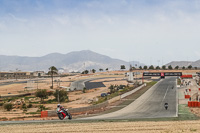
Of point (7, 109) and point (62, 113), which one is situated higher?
point (62, 113)

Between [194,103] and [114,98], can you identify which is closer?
[194,103]

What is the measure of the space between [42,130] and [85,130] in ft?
11.9

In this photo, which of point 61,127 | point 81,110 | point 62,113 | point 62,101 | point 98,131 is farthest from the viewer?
point 62,101

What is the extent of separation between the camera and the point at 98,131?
741 inches

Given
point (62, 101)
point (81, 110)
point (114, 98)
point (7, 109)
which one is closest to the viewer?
→ point (81, 110)

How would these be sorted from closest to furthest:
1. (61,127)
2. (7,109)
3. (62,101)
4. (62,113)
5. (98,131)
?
(98,131)
(61,127)
(62,113)
(7,109)
(62,101)

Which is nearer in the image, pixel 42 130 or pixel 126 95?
pixel 42 130

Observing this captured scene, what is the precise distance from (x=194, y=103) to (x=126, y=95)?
26306 millimetres

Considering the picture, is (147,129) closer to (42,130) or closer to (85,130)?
(85,130)

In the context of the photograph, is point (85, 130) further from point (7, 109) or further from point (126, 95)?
point (126, 95)

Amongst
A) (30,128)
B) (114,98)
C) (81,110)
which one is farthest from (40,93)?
(30,128)

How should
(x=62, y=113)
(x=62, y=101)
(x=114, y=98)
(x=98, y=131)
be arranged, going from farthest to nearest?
(x=62, y=101) → (x=114, y=98) → (x=62, y=113) → (x=98, y=131)

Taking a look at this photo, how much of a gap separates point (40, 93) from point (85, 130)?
48.8m

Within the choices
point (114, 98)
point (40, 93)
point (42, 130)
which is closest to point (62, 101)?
point (40, 93)
